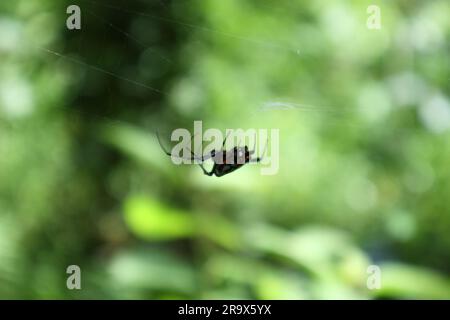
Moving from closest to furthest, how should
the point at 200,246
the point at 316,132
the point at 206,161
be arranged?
the point at 206,161, the point at 200,246, the point at 316,132

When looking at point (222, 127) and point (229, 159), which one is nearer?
point (229, 159)

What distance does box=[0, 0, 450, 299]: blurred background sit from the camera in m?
0.78

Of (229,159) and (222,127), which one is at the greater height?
(222,127)

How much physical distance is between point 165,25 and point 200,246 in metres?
0.33

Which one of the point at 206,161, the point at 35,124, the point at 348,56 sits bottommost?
the point at 206,161

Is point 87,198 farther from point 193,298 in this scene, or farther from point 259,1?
point 259,1

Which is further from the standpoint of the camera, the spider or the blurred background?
the blurred background

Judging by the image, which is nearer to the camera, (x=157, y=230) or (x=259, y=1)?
(x=157, y=230)

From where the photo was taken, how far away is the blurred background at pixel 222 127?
78cm

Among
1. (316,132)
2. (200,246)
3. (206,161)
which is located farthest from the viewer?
(316,132)

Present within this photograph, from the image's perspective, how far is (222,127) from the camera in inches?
32.7

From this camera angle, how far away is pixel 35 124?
86cm

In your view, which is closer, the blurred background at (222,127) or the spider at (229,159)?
the spider at (229,159)

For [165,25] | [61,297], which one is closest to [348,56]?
[165,25]
